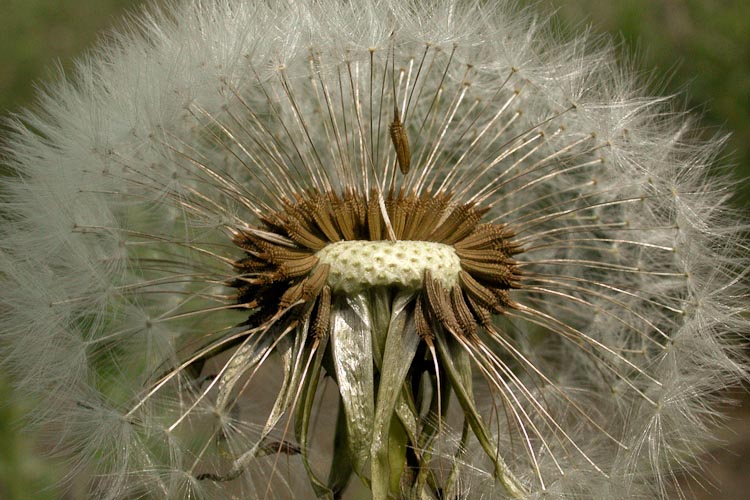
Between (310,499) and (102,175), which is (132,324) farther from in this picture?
(310,499)

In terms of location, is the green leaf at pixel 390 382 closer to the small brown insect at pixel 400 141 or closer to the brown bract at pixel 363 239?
the brown bract at pixel 363 239

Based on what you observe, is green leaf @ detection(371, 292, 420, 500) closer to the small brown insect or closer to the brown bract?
the brown bract

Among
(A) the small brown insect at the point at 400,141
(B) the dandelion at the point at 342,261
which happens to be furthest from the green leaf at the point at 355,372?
(A) the small brown insect at the point at 400,141

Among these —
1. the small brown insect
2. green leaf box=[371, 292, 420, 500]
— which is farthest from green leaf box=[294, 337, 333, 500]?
the small brown insect

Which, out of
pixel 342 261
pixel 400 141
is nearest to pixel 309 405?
pixel 342 261

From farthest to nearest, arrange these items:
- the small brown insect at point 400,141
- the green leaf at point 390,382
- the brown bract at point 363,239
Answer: the small brown insect at point 400,141
the brown bract at point 363,239
the green leaf at point 390,382

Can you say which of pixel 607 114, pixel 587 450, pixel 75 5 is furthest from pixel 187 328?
pixel 75 5

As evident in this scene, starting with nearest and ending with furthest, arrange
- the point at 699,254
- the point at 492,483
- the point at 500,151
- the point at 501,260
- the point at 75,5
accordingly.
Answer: the point at 492,483 → the point at 501,260 → the point at 699,254 → the point at 500,151 → the point at 75,5
